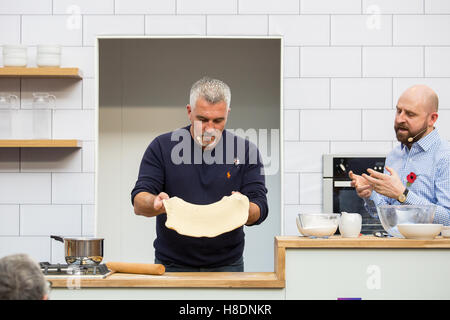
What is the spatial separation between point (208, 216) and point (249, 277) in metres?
0.26

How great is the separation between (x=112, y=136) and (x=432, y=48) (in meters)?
2.12

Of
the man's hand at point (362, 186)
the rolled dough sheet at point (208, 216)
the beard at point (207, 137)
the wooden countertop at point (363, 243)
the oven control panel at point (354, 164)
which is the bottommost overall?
the wooden countertop at point (363, 243)

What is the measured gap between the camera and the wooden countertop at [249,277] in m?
2.07

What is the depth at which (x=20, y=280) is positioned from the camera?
107 centimetres

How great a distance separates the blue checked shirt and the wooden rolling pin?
97 cm

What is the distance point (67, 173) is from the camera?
3223 mm

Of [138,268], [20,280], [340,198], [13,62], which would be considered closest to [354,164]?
[340,198]

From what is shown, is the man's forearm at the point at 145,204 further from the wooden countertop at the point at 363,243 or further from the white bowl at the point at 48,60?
the white bowl at the point at 48,60

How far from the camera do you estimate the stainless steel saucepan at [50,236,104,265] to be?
7.40ft

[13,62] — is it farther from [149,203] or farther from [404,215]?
[404,215]

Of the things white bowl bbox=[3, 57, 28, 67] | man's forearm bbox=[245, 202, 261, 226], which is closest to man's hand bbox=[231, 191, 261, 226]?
man's forearm bbox=[245, 202, 261, 226]

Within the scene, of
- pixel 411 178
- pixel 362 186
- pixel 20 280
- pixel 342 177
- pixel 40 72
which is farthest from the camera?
pixel 342 177

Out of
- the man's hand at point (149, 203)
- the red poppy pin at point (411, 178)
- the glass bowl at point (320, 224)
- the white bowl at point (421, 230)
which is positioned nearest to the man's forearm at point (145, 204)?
the man's hand at point (149, 203)
